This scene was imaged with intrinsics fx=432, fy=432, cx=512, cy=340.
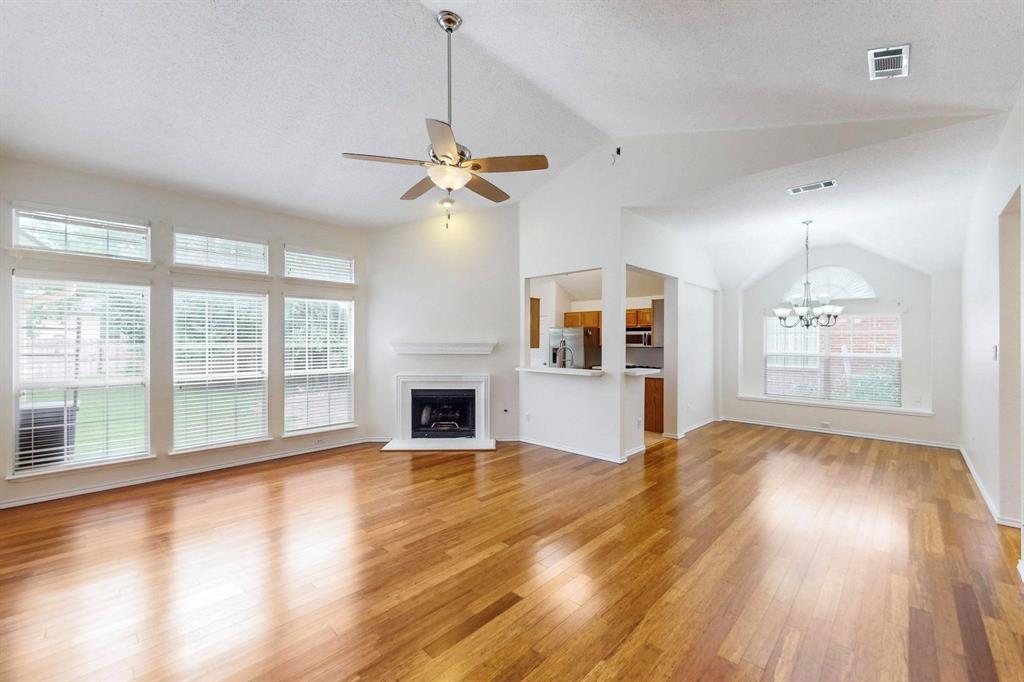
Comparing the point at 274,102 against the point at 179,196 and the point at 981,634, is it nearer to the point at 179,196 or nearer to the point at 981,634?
the point at 179,196

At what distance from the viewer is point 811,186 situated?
169 inches

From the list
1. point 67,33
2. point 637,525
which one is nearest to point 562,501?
point 637,525

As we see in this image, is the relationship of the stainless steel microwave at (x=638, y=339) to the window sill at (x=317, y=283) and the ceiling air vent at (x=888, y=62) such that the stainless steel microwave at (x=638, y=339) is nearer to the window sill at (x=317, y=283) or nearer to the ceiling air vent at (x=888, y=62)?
the window sill at (x=317, y=283)

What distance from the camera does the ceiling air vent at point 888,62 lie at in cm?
247

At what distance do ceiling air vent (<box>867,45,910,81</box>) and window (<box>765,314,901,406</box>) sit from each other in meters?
5.04

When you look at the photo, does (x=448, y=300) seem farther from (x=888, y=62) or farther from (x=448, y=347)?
(x=888, y=62)

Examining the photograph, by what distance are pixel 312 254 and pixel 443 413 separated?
2830 mm

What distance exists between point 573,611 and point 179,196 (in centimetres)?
559

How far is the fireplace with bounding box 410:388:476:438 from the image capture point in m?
6.08

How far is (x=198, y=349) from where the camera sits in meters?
4.90

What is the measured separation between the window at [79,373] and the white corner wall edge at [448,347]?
2.83m

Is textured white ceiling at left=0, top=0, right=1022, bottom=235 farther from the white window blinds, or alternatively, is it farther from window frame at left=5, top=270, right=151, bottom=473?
window frame at left=5, top=270, right=151, bottom=473

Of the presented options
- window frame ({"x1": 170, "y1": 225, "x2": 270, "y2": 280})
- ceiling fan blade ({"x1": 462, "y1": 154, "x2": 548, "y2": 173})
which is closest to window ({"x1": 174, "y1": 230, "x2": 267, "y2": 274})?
window frame ({"x1": 170, "y1": 225, "x2": 270, "y2": 280})

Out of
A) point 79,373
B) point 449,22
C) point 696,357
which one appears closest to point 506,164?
point 449,22
